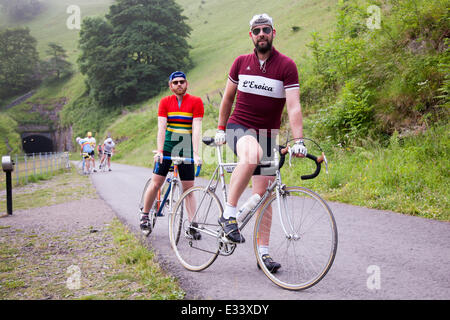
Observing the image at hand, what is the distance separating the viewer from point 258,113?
11.1 ft

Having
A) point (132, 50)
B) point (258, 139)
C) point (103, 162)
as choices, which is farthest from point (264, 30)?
point (132, 50)

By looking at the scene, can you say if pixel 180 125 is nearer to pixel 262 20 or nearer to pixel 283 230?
pixel 262 20

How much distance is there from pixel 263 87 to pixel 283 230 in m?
1.34

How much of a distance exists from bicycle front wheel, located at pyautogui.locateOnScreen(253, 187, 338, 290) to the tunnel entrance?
220 ft

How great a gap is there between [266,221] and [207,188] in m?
0.77

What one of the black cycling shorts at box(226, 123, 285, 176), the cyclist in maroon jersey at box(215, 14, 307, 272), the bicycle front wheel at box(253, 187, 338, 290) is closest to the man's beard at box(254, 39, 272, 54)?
the cyclist in maroon jersey at box(215, 14, 307, 272)

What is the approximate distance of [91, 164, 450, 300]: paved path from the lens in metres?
2.96

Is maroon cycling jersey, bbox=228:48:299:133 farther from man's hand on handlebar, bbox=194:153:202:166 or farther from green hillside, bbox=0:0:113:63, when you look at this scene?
green hillside, bbox=0:0:113:63

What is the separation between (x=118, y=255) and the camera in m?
4.32

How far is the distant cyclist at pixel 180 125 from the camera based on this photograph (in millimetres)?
4727

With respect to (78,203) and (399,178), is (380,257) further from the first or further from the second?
(78,203)
